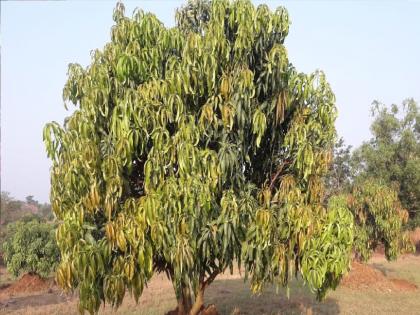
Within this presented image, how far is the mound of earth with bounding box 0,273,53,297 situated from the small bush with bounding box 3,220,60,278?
A: 1.52ft

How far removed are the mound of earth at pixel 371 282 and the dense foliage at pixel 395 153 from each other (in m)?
5.89

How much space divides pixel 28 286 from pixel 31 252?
2.08 m

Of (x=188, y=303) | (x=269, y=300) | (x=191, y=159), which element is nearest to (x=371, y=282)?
(x=269, y=300)

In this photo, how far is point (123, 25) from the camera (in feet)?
27.0

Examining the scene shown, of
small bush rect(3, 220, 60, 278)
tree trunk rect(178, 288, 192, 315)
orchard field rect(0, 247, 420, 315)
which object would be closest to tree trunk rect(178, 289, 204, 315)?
tree trunk rect(178, 288, 192, 315)

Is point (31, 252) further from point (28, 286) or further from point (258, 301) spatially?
point (258, 301)

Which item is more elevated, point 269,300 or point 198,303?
point 198,303

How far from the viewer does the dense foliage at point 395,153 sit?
84.9ft

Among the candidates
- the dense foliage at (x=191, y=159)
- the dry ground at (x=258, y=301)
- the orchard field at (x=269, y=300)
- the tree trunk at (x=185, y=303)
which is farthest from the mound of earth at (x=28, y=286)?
the dense foliage at (x=191, y=159)

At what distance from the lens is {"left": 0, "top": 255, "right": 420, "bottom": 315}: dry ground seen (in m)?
15.4

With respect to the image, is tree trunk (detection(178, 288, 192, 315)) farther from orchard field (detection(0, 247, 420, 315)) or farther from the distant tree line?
the distant tree line

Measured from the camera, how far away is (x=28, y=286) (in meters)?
23.8

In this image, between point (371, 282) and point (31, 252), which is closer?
point (371, 282)

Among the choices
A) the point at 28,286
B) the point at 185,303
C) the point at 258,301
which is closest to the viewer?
the point at 185,303
